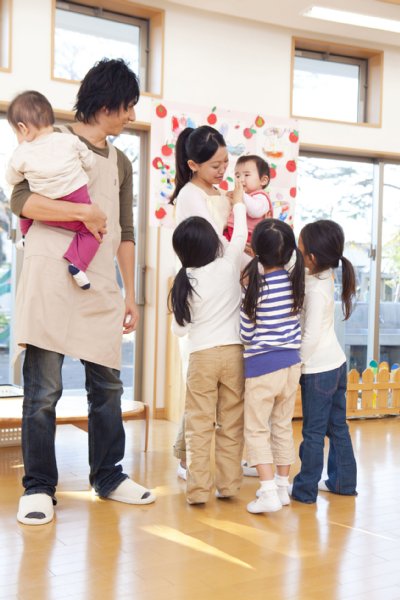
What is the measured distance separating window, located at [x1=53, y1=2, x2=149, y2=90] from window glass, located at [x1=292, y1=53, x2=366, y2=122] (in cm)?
121

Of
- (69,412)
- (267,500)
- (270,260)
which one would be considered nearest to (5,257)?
(69,412)

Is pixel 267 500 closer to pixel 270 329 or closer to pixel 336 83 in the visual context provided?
pixel 270 329

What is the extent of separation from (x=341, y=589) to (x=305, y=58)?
14.4 feet

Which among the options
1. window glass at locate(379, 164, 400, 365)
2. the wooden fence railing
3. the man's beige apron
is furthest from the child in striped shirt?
window glass at locate(379, 164, 400, 365)

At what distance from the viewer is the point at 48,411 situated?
8.16 ft

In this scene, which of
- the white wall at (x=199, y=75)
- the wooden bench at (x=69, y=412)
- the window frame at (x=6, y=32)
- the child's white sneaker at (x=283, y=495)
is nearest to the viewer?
the child's white sneaker at (x=283, y=495)

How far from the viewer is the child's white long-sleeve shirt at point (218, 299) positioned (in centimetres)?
268

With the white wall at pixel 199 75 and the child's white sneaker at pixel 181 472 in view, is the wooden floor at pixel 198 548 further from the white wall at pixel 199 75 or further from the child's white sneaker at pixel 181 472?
the white wall at pixel 199 75

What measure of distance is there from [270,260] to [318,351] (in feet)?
1.41

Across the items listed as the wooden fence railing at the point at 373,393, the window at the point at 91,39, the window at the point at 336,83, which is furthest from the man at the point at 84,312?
the window at the point at 336,83

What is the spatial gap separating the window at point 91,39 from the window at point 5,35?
320mm

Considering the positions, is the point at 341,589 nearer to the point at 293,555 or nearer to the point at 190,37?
the point at 293,555

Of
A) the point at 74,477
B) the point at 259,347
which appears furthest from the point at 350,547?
the point at 74,477

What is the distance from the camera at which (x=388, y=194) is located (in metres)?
5.80
